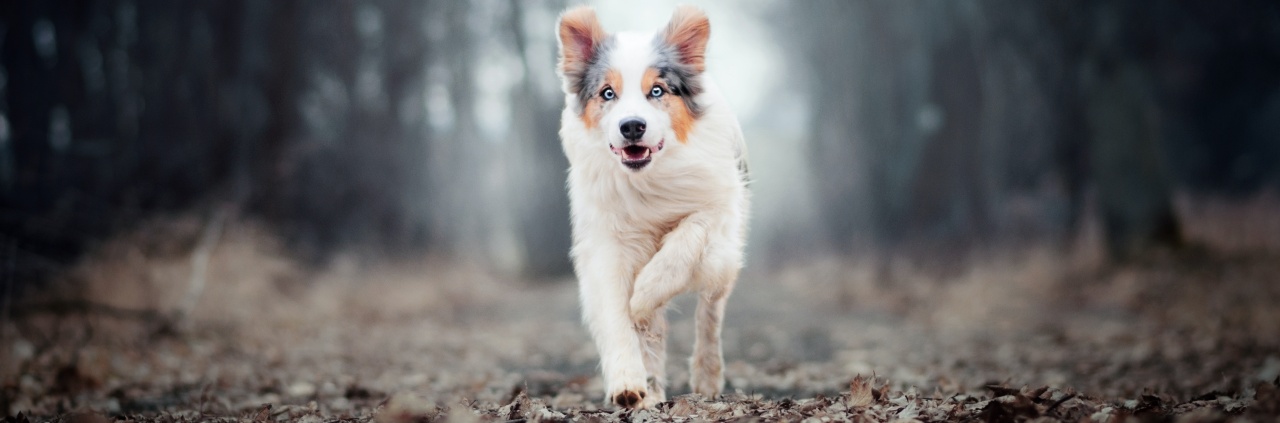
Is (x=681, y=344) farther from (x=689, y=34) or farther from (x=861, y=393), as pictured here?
(x=689, y=34)

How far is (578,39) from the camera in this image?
168 inches

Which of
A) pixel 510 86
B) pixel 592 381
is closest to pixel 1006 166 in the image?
pixel 510 86

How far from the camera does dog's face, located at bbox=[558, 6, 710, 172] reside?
3.84m

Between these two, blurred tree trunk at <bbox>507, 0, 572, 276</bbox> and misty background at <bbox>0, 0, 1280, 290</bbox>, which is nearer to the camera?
misty background at <bbox>0, 0, 1280, 290</bbox>

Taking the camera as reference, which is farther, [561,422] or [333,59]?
[333,59]

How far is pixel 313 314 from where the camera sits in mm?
11359

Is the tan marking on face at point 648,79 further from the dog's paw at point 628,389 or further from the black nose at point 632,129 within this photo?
the dog's paw at point 628,389

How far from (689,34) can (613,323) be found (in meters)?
1.44

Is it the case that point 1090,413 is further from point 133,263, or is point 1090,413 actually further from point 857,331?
point 133,263

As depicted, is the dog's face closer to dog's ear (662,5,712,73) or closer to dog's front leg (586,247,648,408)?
dog's ear (662,5,712,73)

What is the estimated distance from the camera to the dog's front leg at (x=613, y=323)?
13.0ft

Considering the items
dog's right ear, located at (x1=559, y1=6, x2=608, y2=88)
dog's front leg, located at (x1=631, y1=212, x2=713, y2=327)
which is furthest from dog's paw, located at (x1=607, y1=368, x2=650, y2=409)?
dog's right ear, located at (x1=559, y1=6, x2=608, y2=88)

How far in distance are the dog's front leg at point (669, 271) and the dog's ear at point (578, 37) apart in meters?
0.96

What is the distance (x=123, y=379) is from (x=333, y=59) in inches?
489
